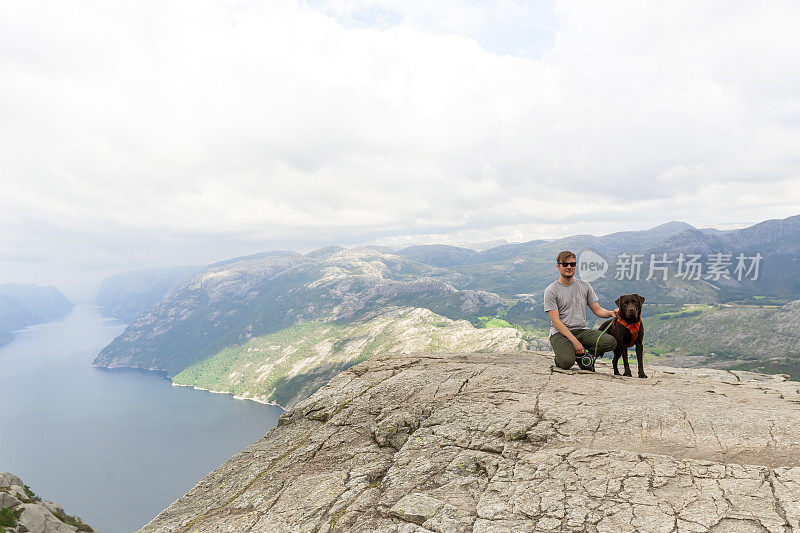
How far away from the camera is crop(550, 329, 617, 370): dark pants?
42.5ft

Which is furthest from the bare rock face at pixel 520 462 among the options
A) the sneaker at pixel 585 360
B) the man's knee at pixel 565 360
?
the sneaker at pixel 585 360

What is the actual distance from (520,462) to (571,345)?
668cm

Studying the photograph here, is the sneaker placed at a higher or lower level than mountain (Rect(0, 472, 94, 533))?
higher

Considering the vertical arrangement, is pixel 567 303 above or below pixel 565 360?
above

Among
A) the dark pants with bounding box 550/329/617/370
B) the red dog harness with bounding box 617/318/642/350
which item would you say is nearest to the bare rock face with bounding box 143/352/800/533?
the dark pants with bounding box 550/329/617/370

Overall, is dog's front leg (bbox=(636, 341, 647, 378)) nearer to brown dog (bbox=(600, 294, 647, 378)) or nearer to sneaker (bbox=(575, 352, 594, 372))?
brown dog (bbox=(600, 294, 647, 378))

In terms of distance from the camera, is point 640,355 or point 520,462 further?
point 640,355

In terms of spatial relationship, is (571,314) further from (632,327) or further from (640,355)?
(640,355)

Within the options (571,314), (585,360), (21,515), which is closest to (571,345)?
(585,360)

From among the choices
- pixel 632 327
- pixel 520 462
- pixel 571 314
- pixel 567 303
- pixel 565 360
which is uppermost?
pixel 567 303

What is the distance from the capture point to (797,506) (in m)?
5.33

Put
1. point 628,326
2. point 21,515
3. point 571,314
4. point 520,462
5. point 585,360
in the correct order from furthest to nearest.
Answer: point 21,515 < point 585,360 < point 571,314 < point 628,326 < point 520,462

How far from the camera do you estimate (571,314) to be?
42.1ft

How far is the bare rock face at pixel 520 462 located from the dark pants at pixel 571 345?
735 mm
